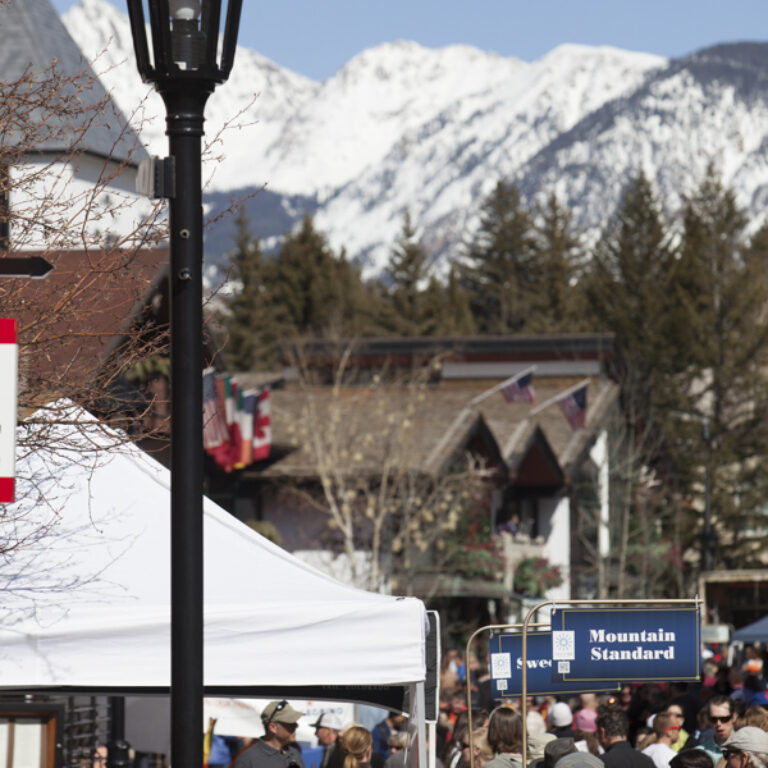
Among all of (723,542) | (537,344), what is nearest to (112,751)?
(537,344)

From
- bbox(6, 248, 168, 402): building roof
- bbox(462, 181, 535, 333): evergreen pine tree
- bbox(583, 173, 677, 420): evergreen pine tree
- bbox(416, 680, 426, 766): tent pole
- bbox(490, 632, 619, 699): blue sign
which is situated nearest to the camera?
bbox(6, 248, 168, 402): building roof

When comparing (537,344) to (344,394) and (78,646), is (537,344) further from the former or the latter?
(78,646)

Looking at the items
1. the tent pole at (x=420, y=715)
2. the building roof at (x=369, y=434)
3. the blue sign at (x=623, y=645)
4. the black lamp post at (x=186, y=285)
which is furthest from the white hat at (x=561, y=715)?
the building roof at (x=369, y=434)

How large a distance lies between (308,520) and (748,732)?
30.1 metres

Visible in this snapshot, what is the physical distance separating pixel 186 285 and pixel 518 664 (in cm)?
505

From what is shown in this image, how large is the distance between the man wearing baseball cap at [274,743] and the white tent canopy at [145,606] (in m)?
1.90

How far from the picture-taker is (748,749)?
784 cm

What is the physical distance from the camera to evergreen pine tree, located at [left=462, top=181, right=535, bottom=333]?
9194 centimetres

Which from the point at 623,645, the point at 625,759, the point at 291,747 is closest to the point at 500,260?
the point at 291,747

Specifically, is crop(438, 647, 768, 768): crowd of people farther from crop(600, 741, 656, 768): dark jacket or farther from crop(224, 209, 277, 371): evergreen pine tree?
crop(224, 209, 277, 371): evergreen pine tree

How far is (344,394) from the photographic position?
44.3 m

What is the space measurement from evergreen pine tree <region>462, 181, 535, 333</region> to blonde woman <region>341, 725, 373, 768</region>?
79998 mm

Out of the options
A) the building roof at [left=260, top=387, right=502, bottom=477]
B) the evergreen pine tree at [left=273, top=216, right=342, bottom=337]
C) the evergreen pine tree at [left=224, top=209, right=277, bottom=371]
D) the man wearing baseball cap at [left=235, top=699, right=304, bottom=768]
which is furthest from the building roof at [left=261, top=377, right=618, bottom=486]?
the evergreen pine tree at [left=273, top=216, right=342, bottom=337]

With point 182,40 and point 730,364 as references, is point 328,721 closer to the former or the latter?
point 182,40
